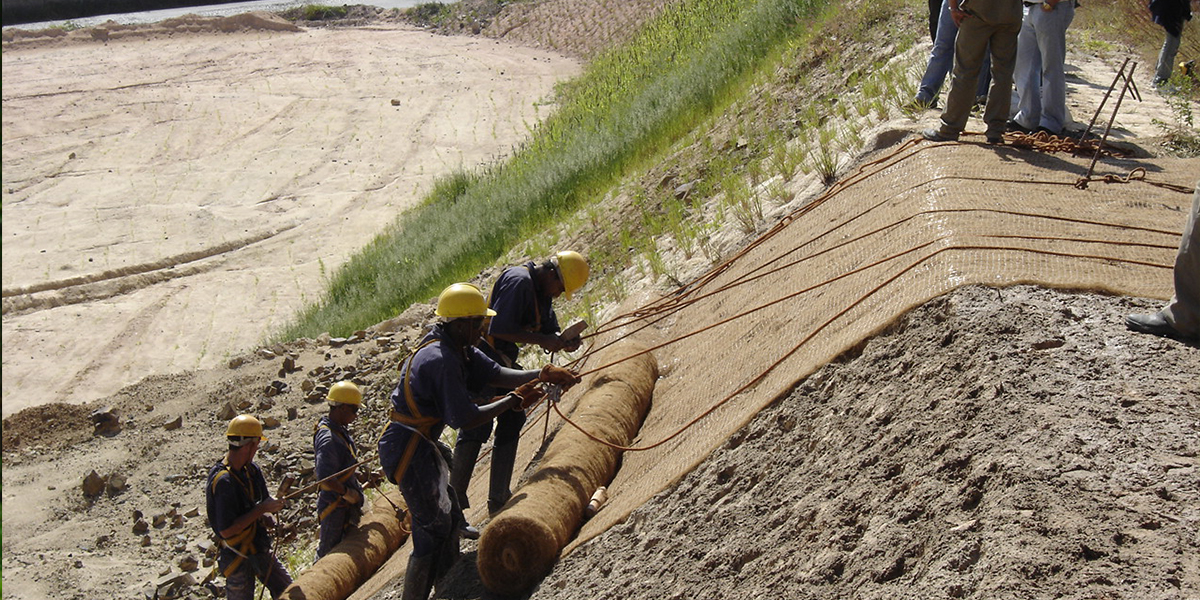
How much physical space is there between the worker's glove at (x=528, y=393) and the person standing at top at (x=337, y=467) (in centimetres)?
209

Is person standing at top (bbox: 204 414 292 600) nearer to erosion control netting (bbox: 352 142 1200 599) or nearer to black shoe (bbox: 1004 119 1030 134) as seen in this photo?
erosion control netting (bbox: 352 142 1200 599)

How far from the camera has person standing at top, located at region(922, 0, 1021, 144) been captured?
7676mm

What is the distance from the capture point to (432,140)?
26625 millimetres

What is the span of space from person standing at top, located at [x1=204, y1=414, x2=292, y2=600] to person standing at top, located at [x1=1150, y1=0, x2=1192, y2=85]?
9188 millimetres

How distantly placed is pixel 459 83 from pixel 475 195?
1390 cm

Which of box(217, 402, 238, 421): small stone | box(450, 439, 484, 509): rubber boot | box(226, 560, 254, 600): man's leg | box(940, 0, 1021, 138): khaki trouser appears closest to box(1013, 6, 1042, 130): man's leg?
box(940, 0, 1021, 138): khaki trouser

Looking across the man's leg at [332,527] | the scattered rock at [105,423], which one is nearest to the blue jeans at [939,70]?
the man's leg at [332,527]

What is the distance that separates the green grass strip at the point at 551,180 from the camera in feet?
49.6

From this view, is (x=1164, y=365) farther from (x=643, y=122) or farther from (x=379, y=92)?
(x=379, y=92)

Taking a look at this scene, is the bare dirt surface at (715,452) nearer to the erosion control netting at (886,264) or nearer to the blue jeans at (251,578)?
the erosion control netting at (886,264)

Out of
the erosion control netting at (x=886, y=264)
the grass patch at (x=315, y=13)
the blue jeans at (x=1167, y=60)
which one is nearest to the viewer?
the erosion control netting at (x=886, y=264)

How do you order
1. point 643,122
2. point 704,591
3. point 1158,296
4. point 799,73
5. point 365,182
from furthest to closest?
point 365,182 < point 643,122 < point 799,73 < point 1158,296 < point 704,591

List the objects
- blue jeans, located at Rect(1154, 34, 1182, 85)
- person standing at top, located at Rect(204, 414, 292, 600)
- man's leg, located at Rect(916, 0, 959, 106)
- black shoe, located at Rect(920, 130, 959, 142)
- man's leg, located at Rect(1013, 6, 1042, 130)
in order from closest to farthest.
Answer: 1. person standing at top, located at Rect(204, 414, 292, 600)
2. black shoe, located at Rect(920, 130, 959, 142)
3. man's leg, located at Rect(1013, 6, 1042, 130)
4. man's leg, located at Rect(916, 0, 959, 106)
5. blue jeans, located at Rect(1154, 34, 1182, 85)

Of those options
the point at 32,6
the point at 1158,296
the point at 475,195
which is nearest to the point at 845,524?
the point at 1158,296
